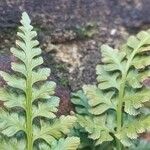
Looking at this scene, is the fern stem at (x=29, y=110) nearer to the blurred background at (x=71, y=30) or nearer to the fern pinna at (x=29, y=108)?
the fern pinna at (x=29, y=108)

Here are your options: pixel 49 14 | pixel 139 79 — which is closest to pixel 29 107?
pixel 139 79

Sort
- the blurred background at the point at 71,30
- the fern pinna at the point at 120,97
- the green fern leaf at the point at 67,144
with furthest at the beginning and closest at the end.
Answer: the blurred background at the point at 71,30
the fern pinna at the point at 120,97
the green fern leaf at the point at 67,144

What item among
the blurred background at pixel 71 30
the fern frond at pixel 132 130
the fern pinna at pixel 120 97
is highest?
the blurred background at pixel 71 30

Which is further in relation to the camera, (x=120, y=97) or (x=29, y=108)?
(x=120, y=97)

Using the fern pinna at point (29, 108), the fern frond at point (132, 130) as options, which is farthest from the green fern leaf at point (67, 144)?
the fern frond at point (132, 130)

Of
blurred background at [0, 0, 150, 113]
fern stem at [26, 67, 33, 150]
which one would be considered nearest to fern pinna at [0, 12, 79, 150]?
fern stem at [26, 67, 33, 150]

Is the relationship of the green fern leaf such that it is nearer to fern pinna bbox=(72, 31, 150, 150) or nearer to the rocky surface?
fern pinna bbox=(72, 31, 150, 150)

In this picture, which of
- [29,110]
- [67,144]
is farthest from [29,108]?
[67,144]

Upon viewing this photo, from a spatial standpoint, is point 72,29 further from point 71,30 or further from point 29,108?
point 29,108
